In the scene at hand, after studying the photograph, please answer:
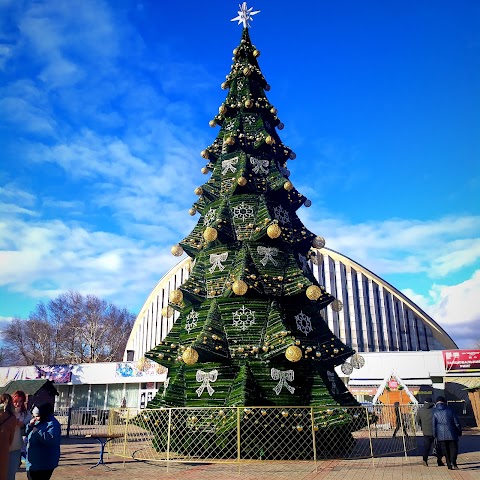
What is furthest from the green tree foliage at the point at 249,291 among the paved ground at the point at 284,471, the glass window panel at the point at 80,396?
the glass window panel at the point at 80,396

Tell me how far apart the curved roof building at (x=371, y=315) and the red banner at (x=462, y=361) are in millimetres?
16065

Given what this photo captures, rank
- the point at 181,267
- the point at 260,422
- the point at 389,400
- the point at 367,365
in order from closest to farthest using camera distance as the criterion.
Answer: the point at 260,422 < the point at 389,400 < the point at 367,365 < the point at 181,267

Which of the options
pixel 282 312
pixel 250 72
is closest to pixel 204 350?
pixel 282 312

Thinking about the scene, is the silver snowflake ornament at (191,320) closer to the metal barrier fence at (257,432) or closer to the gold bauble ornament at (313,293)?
the metal barrier fence at (257,432)

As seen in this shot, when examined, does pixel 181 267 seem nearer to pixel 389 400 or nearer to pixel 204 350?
pixel 389 400

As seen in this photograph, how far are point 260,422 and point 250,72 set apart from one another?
11264 millimetres

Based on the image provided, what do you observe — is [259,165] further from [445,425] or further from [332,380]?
[445,425]

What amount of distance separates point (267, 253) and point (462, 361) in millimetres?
26363

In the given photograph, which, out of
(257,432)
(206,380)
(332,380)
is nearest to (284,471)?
(257,432)

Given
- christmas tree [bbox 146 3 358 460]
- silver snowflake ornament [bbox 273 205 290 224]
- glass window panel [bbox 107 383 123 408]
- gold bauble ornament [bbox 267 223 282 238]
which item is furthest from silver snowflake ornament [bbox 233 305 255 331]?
glass window panel [bbox 107 383 123 408]

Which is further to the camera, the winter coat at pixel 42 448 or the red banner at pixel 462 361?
the red banner at pixel 462 361

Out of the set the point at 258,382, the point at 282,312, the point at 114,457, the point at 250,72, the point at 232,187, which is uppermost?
the point at 250,72

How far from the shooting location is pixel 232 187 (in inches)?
507

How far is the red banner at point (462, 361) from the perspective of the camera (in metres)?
30.5
